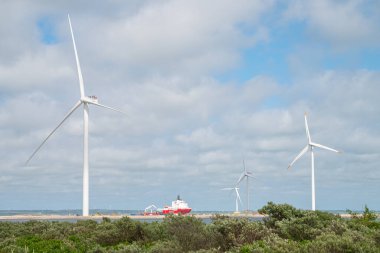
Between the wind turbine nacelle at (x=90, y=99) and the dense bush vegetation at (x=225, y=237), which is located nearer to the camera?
the dense bush vegetation at (x=225, y=237)

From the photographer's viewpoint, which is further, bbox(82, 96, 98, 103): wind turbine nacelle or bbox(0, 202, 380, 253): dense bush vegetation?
bbox(82, 96, 98, 103): wind turbine nacelle

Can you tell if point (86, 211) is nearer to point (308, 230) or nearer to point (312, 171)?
point (312, 171)

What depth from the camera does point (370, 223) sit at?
115 ft

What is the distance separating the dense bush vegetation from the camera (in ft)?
63.8

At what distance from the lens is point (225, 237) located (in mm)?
24984

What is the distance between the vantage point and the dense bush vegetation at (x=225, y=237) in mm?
19438

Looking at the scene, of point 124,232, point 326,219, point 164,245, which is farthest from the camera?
point 326,219

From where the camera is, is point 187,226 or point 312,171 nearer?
point 187,226

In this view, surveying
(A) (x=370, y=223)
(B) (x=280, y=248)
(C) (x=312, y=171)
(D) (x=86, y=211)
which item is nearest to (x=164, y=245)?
(B) (x=280, y=248)

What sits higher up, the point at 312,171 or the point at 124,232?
the point at 312,171

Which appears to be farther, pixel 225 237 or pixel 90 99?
pixel 90 99

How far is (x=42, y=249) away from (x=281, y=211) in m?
14.2

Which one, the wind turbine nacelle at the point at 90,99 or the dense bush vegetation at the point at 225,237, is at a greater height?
the wind turbine nacelle at the point at 90,99

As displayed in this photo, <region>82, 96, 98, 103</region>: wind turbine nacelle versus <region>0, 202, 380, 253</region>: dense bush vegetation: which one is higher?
<region>82, 96, 98, 103</region>: wind turbine nacelle
